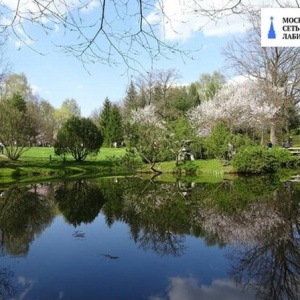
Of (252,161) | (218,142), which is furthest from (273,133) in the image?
(252,161)

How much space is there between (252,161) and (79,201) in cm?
1327

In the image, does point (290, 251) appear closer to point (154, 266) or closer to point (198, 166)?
point (154, 266)

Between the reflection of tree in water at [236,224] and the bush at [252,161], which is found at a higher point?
the bush at [252,161]

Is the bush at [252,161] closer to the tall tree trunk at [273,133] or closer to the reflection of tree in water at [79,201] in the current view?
the reflection of tree in water at [79,201]

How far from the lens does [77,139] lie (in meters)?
29.4

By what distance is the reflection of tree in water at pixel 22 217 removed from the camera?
888 centimetres

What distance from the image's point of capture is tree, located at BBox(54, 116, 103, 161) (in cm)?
2927

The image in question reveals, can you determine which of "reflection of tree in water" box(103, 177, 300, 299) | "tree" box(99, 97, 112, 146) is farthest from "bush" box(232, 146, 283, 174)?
"tree" box(99, 97, 112, 146)

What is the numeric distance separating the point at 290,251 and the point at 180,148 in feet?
61.0

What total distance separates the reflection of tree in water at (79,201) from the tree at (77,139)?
10045 mm

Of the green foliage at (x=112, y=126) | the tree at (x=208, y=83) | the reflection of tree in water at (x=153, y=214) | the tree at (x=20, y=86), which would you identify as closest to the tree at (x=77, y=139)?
the reflection of tree in water at (x=153, y=214)

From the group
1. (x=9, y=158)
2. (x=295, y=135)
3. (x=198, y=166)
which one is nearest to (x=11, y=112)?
(x=9, y=158)

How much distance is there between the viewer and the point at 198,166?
26312 millimetres

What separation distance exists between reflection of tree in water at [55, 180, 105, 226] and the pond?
36mm
